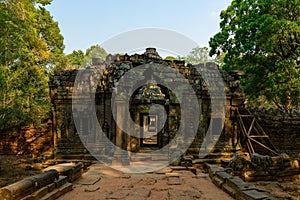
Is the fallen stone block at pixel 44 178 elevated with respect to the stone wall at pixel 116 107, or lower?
lower

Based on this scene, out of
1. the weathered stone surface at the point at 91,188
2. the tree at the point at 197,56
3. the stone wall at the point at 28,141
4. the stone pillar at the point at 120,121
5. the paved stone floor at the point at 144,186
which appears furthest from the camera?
the tree at the point at 197,56

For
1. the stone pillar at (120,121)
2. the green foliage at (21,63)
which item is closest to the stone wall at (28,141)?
the green foliage at (21,63)

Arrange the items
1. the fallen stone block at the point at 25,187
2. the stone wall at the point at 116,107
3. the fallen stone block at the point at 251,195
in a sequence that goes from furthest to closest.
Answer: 1. the stone wall at the point at 116,107
2. the fallen stone block at the point at 251,195
3. the fallen stone block at the point at 25,187

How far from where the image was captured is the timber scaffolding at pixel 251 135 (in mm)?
12233

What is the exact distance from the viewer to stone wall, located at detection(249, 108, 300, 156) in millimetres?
14789

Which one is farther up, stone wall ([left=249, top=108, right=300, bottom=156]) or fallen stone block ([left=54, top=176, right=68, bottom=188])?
stone wall ([left=249, top=108, right=300, bottom=156])

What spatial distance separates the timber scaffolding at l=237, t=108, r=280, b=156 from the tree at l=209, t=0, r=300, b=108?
3.24 meters

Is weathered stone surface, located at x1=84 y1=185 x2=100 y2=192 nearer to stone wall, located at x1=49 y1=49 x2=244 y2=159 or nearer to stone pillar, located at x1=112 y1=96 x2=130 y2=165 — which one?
stone pillar, located at x1=112 y1=96 x2=130 y2=165

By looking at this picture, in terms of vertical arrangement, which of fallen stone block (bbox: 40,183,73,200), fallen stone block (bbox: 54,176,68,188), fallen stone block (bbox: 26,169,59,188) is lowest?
fallen stone block (bbox: 40,183,73,200)

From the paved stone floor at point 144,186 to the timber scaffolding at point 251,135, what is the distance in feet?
15.0

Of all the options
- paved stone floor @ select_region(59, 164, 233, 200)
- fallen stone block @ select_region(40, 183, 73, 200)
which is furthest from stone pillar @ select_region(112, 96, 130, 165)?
fallen stone block @ select_region(40, 183, 73, 200)

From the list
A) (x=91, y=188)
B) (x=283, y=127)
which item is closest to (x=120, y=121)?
(x=91, y=188)

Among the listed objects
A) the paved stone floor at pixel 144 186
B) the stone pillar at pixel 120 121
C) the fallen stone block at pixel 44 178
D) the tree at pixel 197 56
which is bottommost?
the paved stone floor at pixel 144 186

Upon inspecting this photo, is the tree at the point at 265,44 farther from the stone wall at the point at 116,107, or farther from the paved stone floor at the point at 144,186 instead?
the paved stone floor at the point at 144,186
